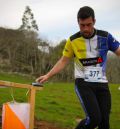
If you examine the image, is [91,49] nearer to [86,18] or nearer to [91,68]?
[91,68]

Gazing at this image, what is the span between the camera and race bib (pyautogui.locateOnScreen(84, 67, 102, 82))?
20.2 feet

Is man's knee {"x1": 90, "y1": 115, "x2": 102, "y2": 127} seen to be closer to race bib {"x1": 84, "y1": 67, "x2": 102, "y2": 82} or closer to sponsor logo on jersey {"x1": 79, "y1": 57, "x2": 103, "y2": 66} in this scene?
race bib {"x1": 84, "y1": 67, "x2": 102, "y2": 82}

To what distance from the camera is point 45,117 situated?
38.2 ft

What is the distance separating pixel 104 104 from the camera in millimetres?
6117

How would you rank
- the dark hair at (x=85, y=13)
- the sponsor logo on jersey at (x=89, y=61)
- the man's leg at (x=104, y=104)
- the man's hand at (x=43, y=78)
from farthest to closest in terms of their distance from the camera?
the man's hand at (x=43, y=78) < the sponsor logo on jersey at (x=89, y=61) < the man's leg at (x=104, y=104) < the dark hair at (x=85, y=13)

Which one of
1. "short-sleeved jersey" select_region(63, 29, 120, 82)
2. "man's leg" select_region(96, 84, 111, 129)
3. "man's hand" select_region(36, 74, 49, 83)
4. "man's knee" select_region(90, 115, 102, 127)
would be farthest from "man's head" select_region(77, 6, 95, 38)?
"man's knee" select_region(90, 115, 102, 127)

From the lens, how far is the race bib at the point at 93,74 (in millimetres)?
6156

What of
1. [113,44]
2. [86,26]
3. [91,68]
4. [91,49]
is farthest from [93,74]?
[86,26]

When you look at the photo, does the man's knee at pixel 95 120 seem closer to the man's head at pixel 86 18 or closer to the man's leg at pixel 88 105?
the man's leg at pixel 88 105

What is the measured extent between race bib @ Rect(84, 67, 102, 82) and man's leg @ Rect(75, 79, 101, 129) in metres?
0.09

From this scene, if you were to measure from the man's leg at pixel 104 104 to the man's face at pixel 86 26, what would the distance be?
781 millimetres

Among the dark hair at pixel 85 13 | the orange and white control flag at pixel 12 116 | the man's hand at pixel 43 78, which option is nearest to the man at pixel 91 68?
the dark hair at pixel 85 13

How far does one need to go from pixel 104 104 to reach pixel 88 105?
0.28 m

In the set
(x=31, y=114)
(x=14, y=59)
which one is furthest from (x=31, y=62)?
(x=31, y=114)
